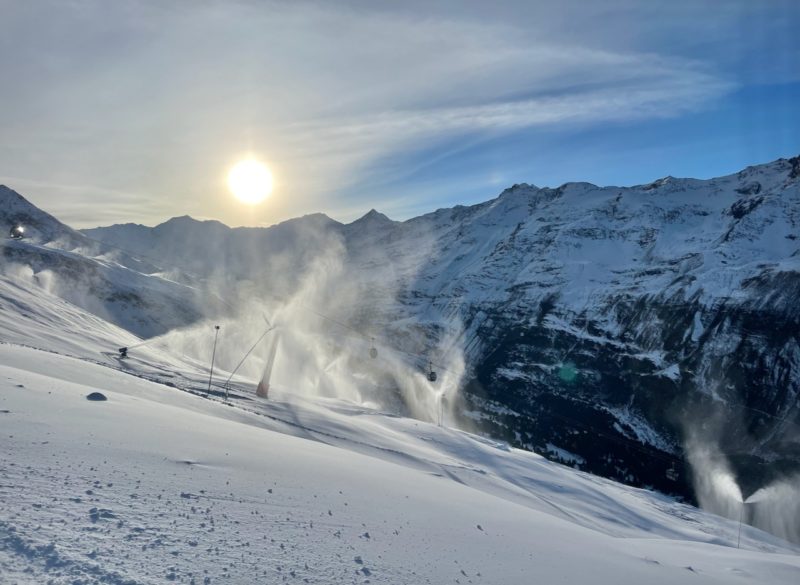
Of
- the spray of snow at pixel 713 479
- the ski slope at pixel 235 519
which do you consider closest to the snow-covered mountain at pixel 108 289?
the ski slope at pixel 235 519

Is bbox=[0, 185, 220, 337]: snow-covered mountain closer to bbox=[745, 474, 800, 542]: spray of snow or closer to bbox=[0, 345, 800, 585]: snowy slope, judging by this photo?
bbox=[0, 345, 800, 585]: snowy slope

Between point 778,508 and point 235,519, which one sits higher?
point 235,519

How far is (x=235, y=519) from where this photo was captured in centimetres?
734

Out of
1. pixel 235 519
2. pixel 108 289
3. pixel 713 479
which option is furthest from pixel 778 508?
pixel 235 519

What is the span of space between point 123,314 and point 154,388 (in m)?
93.8

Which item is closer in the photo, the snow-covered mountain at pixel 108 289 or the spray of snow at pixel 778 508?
the snow-covered mountain at pixel 108 289

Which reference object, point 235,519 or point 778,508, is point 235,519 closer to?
point 235,519

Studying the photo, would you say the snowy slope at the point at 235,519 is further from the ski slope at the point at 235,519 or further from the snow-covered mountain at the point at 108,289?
the snow-covered mountain at the point at 108,289

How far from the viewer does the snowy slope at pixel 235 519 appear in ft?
19.1

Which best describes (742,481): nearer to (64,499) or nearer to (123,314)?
(123,314)

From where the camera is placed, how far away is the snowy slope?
583 cm

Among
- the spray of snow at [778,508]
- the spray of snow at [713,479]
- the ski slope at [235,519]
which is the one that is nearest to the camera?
the ski slope at [235,519]

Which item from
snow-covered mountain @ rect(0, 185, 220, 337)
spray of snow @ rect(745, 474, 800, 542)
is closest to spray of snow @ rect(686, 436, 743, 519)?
spray of snow @ rect(745, 474, 800, 542)

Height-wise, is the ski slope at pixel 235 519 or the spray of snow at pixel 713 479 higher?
the ski slope at pixel 235 519
